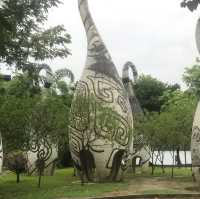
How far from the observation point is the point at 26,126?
1742 centimetres

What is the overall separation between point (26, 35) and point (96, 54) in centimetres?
349

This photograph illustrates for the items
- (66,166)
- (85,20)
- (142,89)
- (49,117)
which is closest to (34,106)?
(49,117)

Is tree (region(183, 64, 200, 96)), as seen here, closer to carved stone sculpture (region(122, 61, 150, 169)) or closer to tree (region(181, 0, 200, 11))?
carved stone sculpture (region(122, 61, 150, 169))

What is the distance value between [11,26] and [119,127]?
5.77 metres

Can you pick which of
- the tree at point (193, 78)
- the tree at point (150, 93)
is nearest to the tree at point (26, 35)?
the tree at point (193, 78)

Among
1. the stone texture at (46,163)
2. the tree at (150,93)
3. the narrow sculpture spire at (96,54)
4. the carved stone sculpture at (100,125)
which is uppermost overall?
the tree at (150,93)

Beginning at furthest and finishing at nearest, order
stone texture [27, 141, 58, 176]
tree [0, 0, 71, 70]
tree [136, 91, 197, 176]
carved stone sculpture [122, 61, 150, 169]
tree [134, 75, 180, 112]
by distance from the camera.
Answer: tree [134, 75, 180, 112], carved stone sculpture [122, 61, 150, 169], stone texture [27, 141, 58, 176], tree [136, 91, 197, 176], tree [0, 0, 71, 70]

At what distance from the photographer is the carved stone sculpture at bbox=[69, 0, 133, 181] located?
18.6 metres

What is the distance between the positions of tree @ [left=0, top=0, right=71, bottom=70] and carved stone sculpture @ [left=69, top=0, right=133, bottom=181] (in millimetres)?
1660

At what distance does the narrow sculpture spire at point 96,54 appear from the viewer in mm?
19844

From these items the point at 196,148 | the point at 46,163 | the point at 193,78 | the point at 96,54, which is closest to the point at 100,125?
the point at 96,54

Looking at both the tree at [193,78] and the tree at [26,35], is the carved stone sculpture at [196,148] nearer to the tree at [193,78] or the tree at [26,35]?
the tree at [26,35]

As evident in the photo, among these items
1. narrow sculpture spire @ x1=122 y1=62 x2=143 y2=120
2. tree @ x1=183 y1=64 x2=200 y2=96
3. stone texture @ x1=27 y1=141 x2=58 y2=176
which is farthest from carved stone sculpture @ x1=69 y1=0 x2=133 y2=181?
tree @ x1=183 y1=64 x2=200 y2=96

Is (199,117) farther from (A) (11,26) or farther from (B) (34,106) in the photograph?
(A) (11,26)
